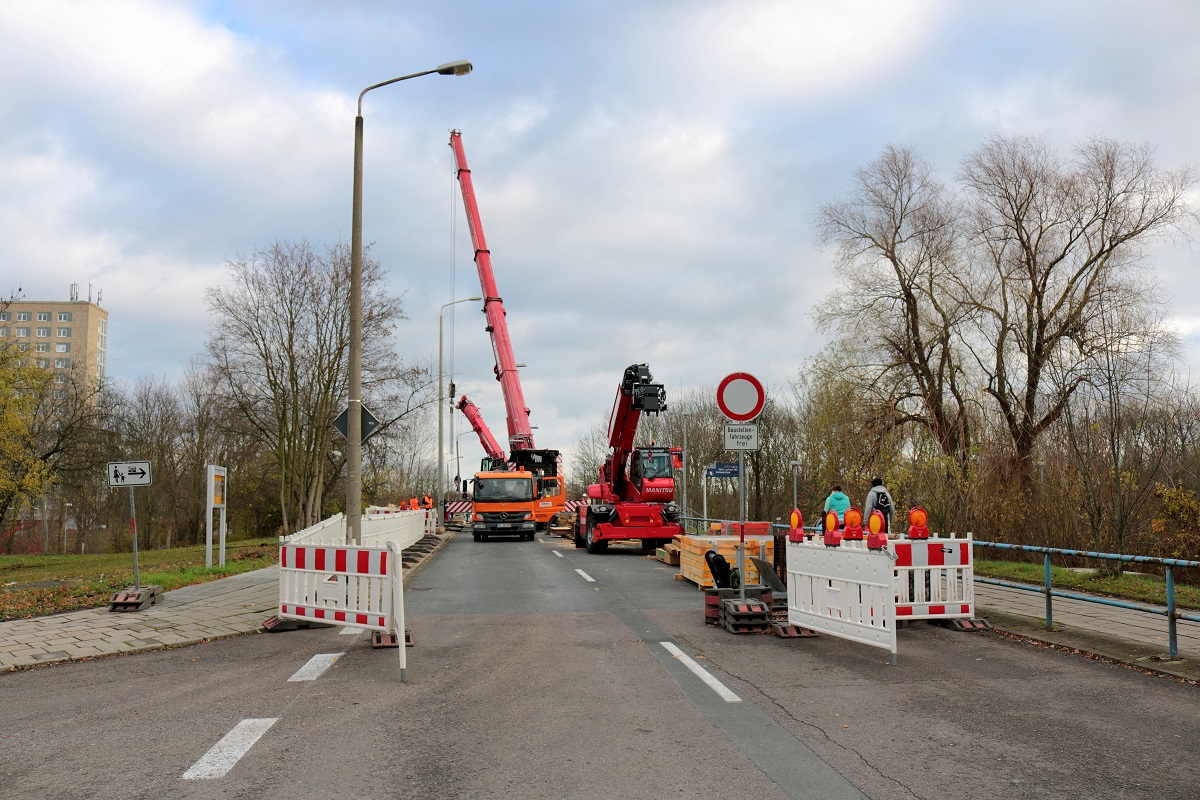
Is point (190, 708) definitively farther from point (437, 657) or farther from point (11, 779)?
point (437, 657)

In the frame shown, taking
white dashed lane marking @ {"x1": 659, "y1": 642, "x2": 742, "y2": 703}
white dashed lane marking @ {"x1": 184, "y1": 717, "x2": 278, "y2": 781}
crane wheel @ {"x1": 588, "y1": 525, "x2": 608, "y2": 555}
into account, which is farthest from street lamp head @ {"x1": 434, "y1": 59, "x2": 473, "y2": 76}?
crane wheel @ {"x1": 588, "y1": 525, "x2": 608, "y2": 555}

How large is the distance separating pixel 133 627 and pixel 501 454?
98.2ft

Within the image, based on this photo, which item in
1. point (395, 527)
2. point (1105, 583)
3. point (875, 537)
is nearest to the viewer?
point (875, 537)

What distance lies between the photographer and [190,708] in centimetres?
675

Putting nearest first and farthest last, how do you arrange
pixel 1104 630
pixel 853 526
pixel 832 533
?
pixel 832 533 < pixel 1104 630 < pixel 853 526

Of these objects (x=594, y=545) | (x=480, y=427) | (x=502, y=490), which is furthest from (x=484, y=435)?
(x=594, y=545)

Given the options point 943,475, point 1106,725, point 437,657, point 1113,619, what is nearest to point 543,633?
point 437,657

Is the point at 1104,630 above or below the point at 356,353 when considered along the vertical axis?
below

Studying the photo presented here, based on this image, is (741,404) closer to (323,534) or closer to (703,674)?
(703,674)

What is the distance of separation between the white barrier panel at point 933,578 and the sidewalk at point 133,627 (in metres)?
7.81

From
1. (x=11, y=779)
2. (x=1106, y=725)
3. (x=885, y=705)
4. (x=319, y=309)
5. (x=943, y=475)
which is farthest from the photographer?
(x=319, y=309)

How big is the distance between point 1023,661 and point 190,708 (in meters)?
7.42

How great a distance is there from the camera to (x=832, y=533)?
31.3ft

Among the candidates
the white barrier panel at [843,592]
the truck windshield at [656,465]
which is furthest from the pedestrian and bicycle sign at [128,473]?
the truck windshield at [656,465]
